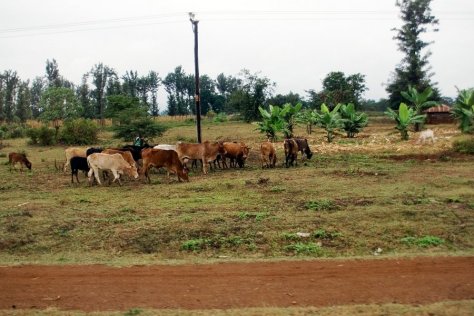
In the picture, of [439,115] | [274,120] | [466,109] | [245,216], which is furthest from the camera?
[439,115]

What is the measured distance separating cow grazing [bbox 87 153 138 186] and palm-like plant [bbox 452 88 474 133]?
17.9 meters

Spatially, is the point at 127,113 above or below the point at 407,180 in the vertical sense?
above

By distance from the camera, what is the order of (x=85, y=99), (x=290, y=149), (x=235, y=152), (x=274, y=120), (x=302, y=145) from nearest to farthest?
(x=290, y=149)
(x=235, y=152)
(x=302, y=145)
(x=274, y=120)
(x=85, y=99)

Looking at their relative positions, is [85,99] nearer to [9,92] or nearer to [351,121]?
[9,92]

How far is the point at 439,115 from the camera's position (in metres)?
40.7

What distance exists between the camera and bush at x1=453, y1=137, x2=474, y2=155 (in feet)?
67.2

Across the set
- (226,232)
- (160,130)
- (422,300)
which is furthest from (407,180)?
(160,130)

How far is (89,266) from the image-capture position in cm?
820

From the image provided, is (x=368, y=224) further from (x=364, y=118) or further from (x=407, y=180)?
(x=364, y=118)

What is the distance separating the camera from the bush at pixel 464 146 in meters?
20.5

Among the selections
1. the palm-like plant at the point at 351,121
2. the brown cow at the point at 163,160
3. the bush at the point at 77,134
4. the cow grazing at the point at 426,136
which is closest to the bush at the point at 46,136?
the bush at the point at 77,134

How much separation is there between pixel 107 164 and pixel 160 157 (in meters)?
1.84

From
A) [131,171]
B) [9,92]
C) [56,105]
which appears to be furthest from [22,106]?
[131,171]

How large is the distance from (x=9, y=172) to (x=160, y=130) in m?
10.3
